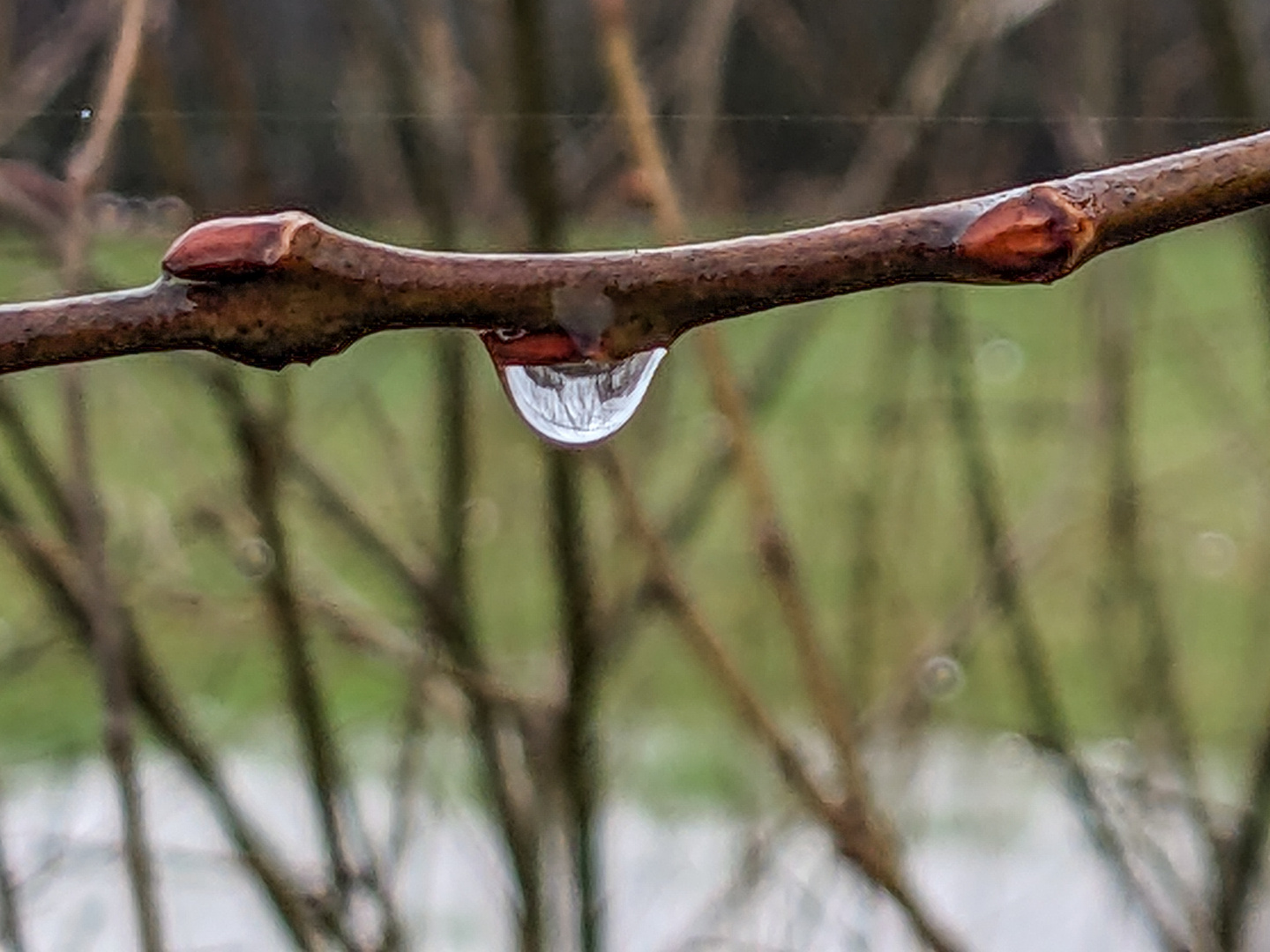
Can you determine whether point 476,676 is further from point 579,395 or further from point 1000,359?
point 1000,359

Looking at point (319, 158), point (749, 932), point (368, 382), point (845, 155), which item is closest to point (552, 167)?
point (319, 158)

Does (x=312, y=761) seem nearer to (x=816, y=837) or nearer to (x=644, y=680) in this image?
(x=816, y=837)

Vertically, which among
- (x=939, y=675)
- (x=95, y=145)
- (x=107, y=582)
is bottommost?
(x=939, y=675)

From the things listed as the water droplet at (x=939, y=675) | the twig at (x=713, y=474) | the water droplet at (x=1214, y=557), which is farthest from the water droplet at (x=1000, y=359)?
the water droplet at (x=1214, y=557)

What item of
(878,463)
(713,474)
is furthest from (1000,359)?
(713,474)

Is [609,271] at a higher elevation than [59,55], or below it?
below

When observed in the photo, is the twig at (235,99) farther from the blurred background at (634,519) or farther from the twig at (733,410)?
the twig at (733,410)
